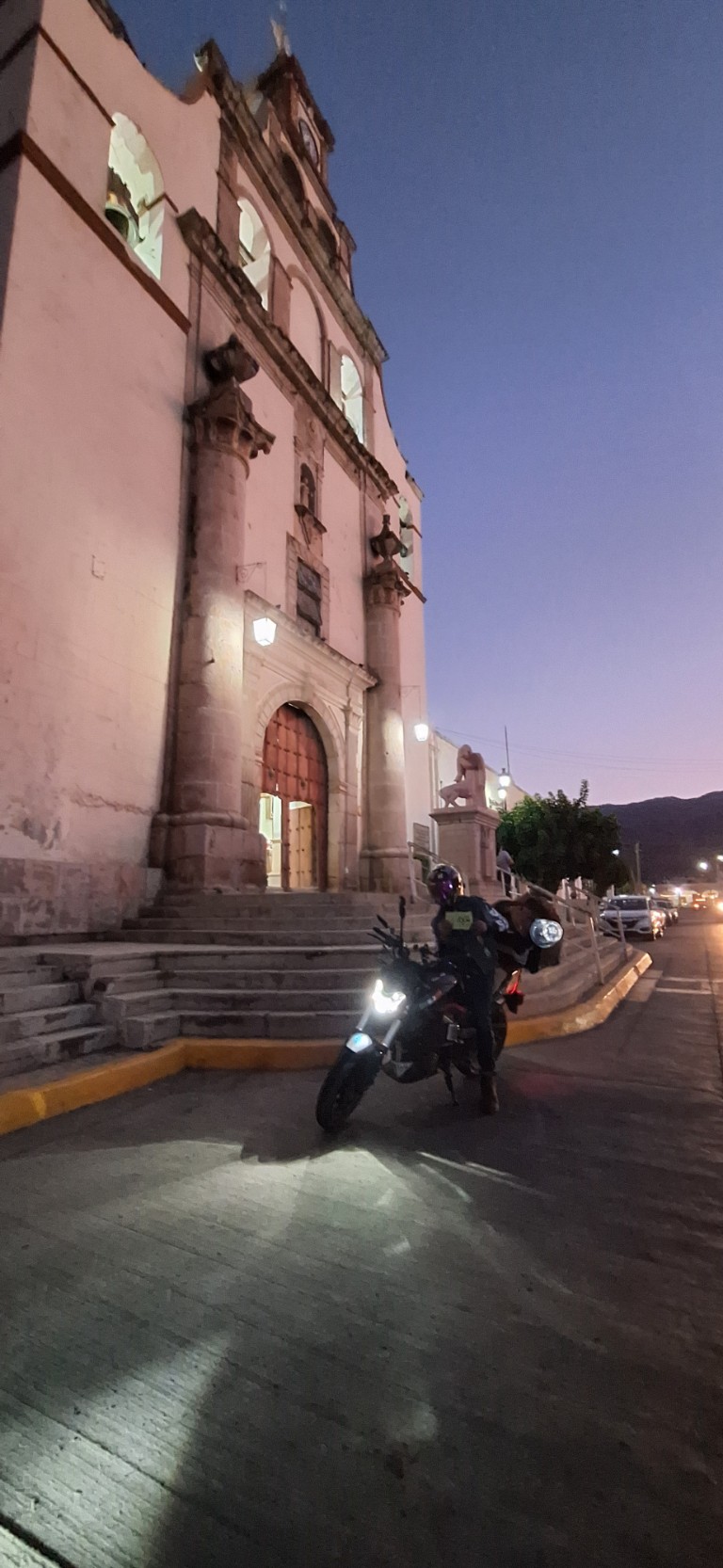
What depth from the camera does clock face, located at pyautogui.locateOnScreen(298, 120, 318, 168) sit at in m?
→ 17.8

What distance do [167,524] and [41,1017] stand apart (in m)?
7.74

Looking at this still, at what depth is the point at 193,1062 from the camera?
5047 mm

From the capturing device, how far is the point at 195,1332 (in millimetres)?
1953

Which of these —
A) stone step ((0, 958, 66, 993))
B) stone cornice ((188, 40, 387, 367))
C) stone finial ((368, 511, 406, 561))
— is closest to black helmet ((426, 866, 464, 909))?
stone step ((0, 958, 66, 993))

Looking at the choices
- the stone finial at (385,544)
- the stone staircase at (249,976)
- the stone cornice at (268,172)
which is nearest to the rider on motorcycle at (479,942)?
the stone staircase at (249,976)

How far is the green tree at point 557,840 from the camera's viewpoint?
26.7m

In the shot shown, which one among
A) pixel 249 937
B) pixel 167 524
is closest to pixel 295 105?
pixel 167 524

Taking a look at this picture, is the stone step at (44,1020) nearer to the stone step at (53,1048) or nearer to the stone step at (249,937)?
the stone step at (53,1048)

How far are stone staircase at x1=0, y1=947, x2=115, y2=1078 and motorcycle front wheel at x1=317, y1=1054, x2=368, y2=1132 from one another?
2.19m

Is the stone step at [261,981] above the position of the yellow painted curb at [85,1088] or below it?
above

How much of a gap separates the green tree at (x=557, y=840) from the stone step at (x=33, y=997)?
2311 cm

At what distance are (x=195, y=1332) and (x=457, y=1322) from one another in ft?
2.57

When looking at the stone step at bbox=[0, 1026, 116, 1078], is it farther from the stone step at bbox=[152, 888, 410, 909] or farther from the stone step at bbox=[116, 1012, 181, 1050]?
the stone step at bbox=[152, 888, 410, 909]

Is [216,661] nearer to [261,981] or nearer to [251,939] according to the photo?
[251,939]
